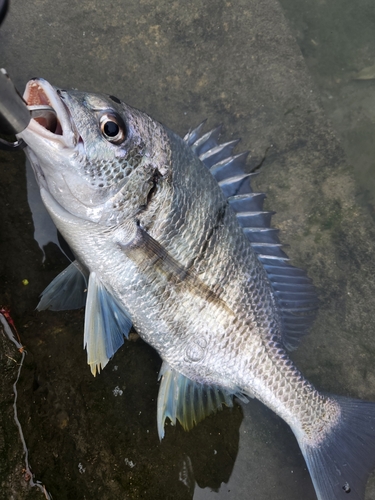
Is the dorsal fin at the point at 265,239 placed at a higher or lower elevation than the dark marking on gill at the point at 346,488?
higher

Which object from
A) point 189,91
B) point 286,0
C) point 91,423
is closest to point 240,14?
point 189,91

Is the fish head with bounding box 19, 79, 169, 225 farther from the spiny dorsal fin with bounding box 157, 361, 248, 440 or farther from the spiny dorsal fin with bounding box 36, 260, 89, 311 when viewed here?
Result: the spiny dorsal fin with bounding box 157, 361, 248, 440

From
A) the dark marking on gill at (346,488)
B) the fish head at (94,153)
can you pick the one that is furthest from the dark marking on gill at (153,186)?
the dark marking on gill at (346,488)

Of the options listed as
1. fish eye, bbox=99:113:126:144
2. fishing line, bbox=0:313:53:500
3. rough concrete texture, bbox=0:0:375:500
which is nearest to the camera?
fish eye, bbox=99:113:126:144

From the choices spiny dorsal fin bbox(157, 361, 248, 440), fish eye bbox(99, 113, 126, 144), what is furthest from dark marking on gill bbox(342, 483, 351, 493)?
fish eye bbox(99, 113, 126, 144)

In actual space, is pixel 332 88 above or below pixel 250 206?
below

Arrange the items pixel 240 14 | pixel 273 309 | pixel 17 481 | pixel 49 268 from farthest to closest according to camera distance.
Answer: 1. pixel 240 14
2. pixel 49 268
3. pixel 273 309
4. pixel 17 481

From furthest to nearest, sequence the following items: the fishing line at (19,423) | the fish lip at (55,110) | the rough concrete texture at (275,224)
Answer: the rough concrete texture at (275,224) < the fishing line at (19,423) < the fish lip at (55,110)

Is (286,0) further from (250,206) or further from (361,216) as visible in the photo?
(250,206)

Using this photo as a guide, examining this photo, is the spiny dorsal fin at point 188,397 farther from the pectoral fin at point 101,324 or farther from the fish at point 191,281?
the pectoral fin at point 101,324
